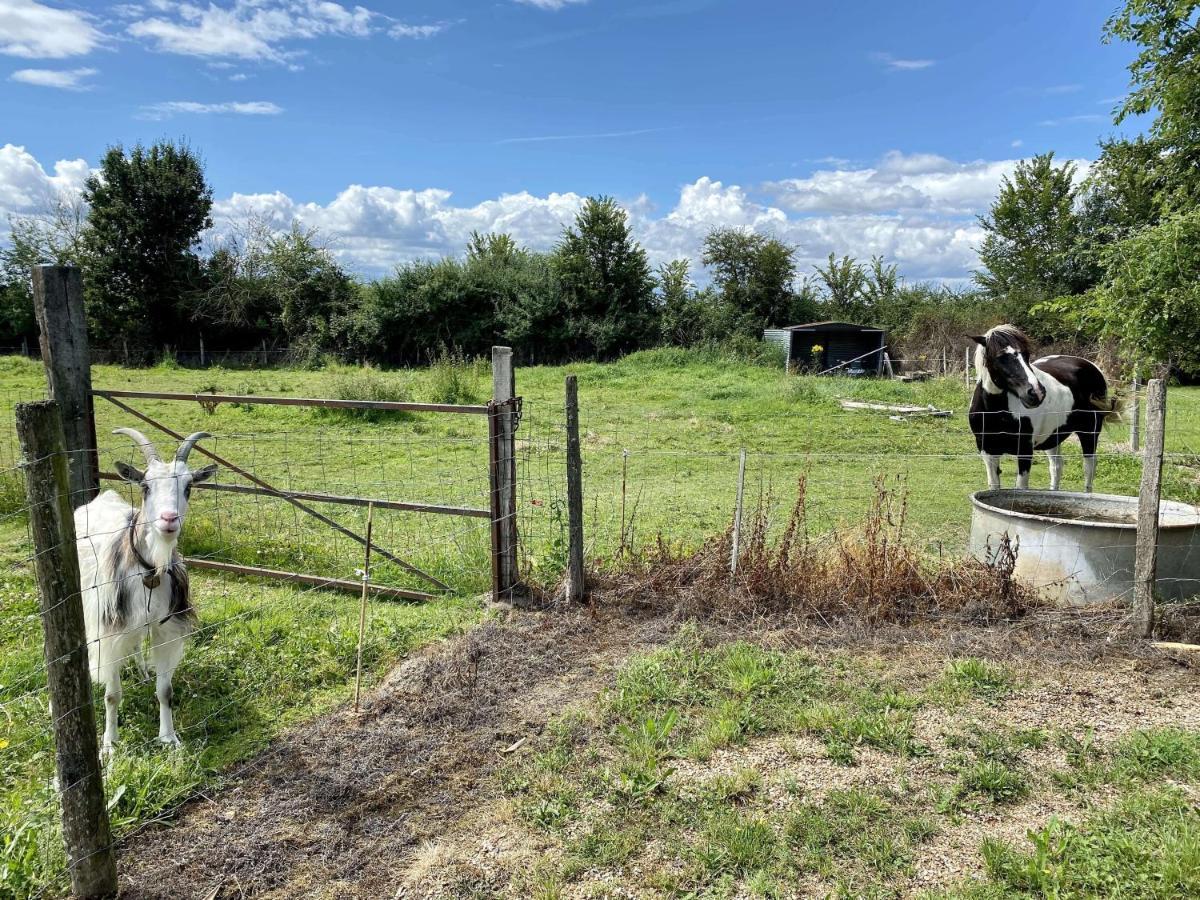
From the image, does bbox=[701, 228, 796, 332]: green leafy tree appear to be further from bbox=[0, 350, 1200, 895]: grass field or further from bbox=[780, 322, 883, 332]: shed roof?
bbox=[0, 350, 1200, 895]: grass field

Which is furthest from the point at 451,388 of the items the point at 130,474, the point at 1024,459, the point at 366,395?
the point at 130,474

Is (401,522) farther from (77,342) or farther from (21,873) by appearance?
(21,873)

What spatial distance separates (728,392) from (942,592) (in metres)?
13.9

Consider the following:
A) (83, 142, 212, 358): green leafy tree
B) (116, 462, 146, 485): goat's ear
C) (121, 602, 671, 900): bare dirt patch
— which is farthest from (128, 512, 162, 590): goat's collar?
(83, 142, 212, 358): green leafy tree

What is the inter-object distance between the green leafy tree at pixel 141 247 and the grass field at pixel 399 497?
12799 mm

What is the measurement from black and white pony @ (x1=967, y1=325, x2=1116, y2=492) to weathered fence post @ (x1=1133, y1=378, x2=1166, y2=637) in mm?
2771

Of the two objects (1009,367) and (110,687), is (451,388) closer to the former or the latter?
(1009,367)

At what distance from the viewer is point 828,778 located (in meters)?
3.39

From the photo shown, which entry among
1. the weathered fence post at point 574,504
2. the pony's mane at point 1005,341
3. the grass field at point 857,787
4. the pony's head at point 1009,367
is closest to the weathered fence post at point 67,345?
the weathered fence post at point 574,504

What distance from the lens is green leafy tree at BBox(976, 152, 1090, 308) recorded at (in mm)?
33438

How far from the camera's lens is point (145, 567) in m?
3.91

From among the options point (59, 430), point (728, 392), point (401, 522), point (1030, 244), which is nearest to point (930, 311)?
point (1030, 244)

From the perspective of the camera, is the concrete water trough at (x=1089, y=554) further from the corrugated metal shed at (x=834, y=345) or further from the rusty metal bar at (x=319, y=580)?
the corrugated metal shed at (x=834, y=345)

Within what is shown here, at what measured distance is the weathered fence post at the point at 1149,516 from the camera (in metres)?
4.66
